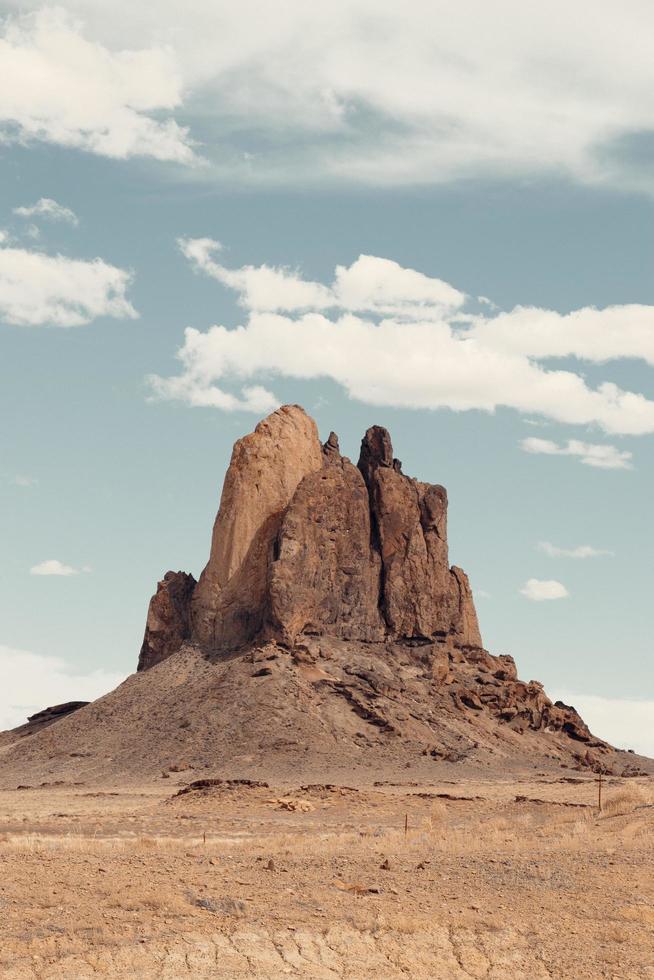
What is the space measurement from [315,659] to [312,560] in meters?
8.40

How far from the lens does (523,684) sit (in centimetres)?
10250

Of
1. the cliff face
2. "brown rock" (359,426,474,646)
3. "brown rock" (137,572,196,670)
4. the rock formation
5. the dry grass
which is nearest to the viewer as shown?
the dry grass

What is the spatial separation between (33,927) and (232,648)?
8061 cm

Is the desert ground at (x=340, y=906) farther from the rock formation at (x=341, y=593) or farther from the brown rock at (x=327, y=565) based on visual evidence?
the rock formation at (x=341, y=593)

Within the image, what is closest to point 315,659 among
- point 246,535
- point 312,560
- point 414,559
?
point 312,560

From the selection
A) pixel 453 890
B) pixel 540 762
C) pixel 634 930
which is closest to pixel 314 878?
pixel 453 890

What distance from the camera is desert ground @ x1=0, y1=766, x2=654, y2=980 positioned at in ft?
58.7

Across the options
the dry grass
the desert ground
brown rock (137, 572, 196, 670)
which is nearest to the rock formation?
brown rock (137, 572, 196, 670)

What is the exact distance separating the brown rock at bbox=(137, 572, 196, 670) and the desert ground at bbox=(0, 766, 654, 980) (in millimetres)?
72341

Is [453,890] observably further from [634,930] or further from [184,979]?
[184,979]

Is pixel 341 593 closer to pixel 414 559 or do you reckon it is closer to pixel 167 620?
pixel 414 559

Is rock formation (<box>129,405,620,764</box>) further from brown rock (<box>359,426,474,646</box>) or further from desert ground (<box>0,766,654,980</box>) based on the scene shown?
desert ground (<box>0,766,654,980</box>)

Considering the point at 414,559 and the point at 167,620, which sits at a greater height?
the point at 414,559

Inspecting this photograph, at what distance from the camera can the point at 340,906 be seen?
2095 cm
